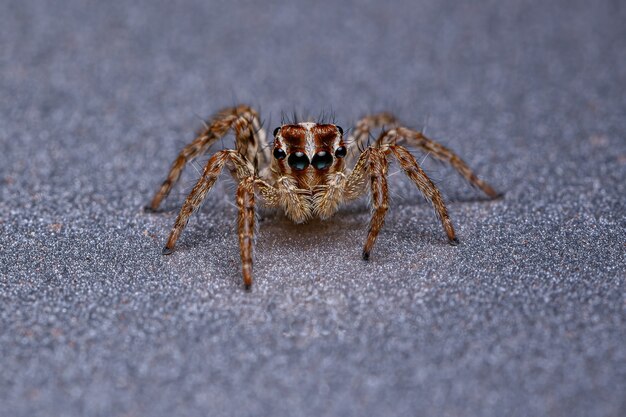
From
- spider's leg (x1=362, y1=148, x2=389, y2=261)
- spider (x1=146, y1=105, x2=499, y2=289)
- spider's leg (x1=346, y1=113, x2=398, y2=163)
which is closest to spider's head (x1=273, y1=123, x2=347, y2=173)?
spider (x1=146, y1=105, x2=499, y2=289)

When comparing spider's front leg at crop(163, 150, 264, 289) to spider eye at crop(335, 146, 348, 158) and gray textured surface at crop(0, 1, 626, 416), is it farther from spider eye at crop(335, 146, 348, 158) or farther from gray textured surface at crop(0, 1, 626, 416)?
spider eye at crop(335, 146, 348, 158)

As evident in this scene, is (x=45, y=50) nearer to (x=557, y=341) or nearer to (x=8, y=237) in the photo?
(x=8, y=237)

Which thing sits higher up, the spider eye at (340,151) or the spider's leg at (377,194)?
the spider eye at (340,151)

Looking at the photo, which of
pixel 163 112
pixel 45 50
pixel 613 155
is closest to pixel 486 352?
pixel 613 155

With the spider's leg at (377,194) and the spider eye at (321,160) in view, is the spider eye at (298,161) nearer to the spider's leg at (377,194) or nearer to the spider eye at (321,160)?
the spider eye at (321,160)

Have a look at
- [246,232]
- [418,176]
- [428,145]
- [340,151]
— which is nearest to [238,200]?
[246,232]

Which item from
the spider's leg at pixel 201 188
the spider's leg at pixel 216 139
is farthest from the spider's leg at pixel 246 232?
the spider's leg at pixel 216 139
